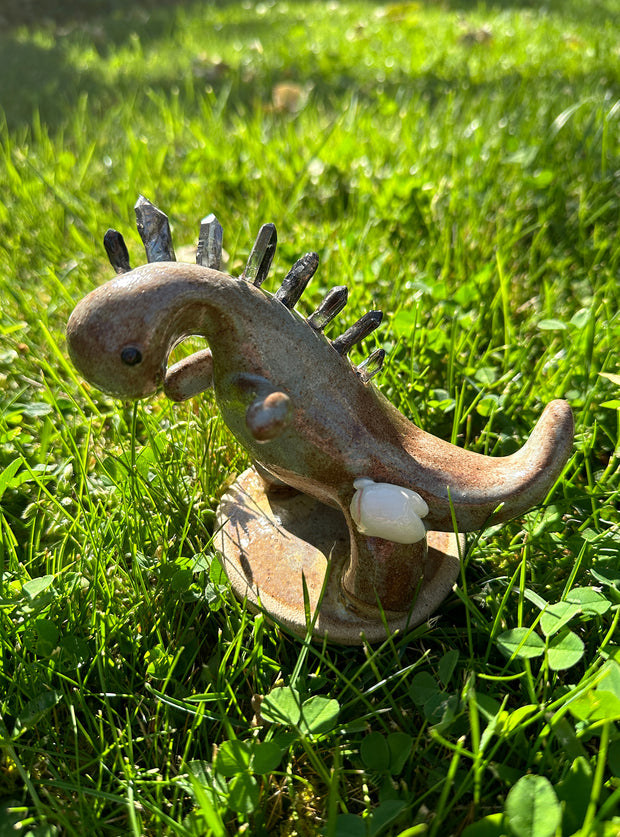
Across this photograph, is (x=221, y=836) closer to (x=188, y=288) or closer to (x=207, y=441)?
(x=188, y=288)

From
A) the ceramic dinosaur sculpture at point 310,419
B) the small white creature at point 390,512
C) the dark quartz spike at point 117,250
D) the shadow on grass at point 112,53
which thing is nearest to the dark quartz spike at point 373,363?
the ceramic dinosaur sculpture at point 310,419

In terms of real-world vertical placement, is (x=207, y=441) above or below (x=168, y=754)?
above

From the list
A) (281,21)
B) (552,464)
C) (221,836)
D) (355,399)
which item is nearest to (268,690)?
(221,836)

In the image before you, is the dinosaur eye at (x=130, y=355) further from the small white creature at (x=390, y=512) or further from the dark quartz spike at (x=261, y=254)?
the small white creature at (x=390, y=512)

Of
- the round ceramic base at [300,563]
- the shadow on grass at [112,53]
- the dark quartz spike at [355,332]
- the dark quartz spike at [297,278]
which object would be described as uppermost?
the shadow on grass at [112,53]

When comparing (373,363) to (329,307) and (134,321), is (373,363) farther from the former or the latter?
(134,321)

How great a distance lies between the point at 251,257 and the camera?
124 centimetres

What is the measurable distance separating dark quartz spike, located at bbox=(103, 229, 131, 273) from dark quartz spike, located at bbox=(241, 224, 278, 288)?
21cm

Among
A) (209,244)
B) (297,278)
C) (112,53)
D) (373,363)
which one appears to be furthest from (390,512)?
(112,53)

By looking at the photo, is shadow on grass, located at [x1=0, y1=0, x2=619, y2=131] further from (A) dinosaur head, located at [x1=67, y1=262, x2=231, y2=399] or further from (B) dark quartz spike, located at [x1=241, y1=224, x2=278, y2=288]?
(A) dinosaur head, located at [x1=67, y1=262, x2=231, y2=399]

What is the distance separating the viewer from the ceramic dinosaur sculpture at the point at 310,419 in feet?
3.67

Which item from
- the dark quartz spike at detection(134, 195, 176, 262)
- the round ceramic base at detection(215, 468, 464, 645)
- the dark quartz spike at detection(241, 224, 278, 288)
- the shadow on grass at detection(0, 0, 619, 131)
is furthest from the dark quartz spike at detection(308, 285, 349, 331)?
the shadow on grass at detection(0, 0, 619, 131)

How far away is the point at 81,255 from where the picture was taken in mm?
2715

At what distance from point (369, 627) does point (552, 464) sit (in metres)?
0.46
